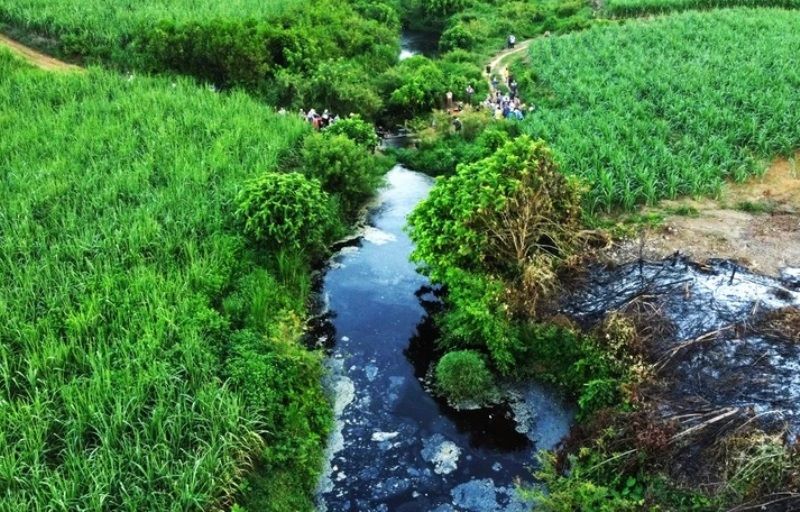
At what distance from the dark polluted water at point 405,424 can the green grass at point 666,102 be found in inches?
204

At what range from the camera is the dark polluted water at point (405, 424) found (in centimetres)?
934

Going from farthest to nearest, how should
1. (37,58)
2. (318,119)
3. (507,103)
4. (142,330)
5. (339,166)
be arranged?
1. (37,58)
2. (507,103)
3. (318,119)
4. (339,166)
5. (142,330)

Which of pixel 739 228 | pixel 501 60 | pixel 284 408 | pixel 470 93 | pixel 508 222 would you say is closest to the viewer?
pixel 284 408

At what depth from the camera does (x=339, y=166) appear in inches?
594

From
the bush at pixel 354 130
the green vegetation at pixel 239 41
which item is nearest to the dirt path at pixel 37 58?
the green vegetation at pixel 239 41

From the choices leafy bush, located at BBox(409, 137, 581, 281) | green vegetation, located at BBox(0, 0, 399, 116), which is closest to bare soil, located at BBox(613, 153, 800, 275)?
leafy bush, located at BBox(409, 137, 581, 281)

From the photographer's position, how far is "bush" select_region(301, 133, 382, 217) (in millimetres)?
15180

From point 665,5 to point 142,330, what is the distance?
27.0 meters

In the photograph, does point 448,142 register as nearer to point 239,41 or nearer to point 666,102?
point 666,102

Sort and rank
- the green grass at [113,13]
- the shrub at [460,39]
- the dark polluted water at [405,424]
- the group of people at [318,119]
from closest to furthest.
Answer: the dark polluted water at [405,424] < the group of people at [318,119] < the green grass at [113,13] < the shrub at [460,39]

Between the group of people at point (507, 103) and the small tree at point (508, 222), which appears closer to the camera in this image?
the small tree at point (508, 222)

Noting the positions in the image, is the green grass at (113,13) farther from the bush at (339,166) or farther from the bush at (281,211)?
the bush at (281,211)

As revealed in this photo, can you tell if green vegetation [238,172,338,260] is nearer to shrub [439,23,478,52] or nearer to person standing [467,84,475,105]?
person standing [467,84,475,105]

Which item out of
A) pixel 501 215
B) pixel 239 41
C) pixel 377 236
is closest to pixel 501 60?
pixel 239 41
